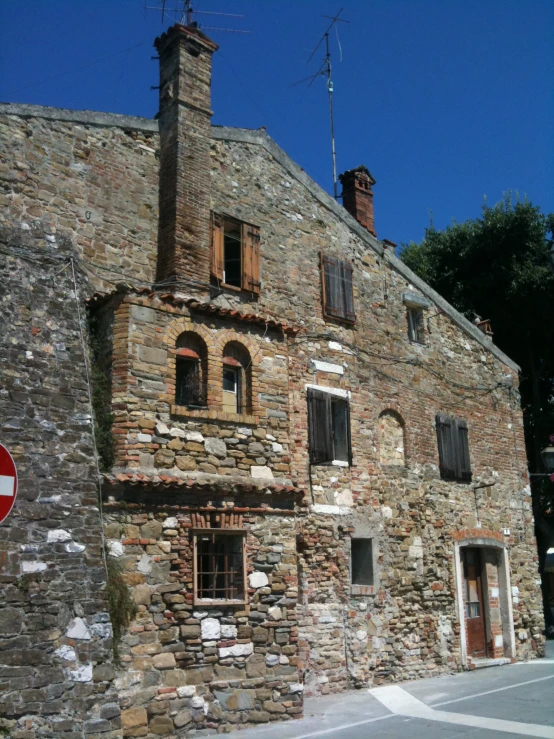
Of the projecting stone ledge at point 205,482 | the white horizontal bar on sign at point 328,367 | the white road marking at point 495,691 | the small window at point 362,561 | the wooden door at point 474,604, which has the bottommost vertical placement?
the white road marking at point 495,691

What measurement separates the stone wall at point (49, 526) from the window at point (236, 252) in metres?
3.54

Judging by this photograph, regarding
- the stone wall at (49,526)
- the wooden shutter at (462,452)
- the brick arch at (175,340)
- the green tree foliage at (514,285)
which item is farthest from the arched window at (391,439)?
the green tree foliage at (514,285)

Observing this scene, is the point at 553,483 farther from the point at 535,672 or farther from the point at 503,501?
the point at 535,672

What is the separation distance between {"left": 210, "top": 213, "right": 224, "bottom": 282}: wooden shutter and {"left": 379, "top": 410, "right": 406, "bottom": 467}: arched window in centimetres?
474

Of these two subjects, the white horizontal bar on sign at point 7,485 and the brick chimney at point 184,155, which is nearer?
the white horizontal bar on sign at point 7,485

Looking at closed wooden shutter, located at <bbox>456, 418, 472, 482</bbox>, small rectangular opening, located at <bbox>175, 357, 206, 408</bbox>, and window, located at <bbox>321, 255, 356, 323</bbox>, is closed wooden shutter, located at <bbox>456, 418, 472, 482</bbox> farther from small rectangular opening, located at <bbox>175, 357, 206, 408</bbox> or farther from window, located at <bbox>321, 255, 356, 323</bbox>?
small rectangular opening, located at <bbox>175, 357, 206, 408</bbox>

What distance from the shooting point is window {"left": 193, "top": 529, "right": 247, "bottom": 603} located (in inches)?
400

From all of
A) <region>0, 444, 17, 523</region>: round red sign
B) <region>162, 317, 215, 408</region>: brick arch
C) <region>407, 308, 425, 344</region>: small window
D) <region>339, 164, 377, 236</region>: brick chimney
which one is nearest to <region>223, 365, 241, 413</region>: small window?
<region>162, 317, 215, 408</region>: brick arch

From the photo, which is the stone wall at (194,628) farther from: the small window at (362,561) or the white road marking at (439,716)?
the small window at (362,561)

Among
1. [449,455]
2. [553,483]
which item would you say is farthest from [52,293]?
[553,483]

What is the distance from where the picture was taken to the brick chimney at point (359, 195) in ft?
57.1

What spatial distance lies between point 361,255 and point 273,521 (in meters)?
7.15

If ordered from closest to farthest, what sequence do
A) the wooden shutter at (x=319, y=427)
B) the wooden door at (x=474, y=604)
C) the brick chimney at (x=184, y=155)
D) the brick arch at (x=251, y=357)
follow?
1. the brick arch at (x=251, y=357)
2. the brick chimney at (x=184, y=155)
3. the wooden shutter at (x=319, y=427)
4. the wooden door at (x=474, y=604)

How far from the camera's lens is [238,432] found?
1096cm
